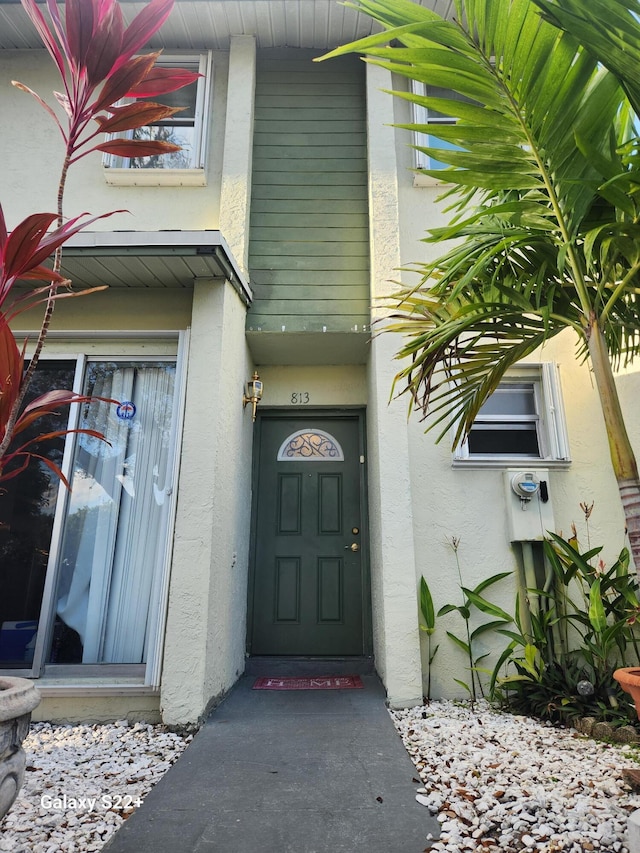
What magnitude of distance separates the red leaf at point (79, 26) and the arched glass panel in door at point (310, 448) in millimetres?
3261

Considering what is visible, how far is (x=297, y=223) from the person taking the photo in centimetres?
430

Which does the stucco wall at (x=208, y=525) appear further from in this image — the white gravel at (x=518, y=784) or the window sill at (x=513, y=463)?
the window sill at (x=513, y=463)

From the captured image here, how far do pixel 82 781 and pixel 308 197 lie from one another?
432 centimetres

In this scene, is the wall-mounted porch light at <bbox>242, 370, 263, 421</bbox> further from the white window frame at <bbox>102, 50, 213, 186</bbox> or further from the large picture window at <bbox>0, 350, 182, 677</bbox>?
the white window frame at <bbox>102, 50, 213, 186</bbox>

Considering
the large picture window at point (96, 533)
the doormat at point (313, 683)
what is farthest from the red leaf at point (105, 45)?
the doormat at point (313, 683)

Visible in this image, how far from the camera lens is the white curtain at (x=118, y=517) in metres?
3.14

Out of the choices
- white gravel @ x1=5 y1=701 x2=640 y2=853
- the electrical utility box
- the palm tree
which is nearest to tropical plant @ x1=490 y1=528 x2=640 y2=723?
the electrical utility box

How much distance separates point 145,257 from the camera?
3.07 m

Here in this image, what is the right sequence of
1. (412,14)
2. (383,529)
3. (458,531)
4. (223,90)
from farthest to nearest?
1. (223,90)
2. (458,531)
3. (383,529)
4. (412,14)

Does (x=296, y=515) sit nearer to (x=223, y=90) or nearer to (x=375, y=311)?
(x=375, y=311)

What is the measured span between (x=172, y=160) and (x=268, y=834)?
4.84 meters

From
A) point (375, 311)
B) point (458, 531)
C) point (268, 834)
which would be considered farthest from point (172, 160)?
point (268, 834)

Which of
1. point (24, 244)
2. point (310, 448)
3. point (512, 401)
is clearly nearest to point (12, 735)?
point (24, 244)

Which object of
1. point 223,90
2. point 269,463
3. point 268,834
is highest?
point 223,90
